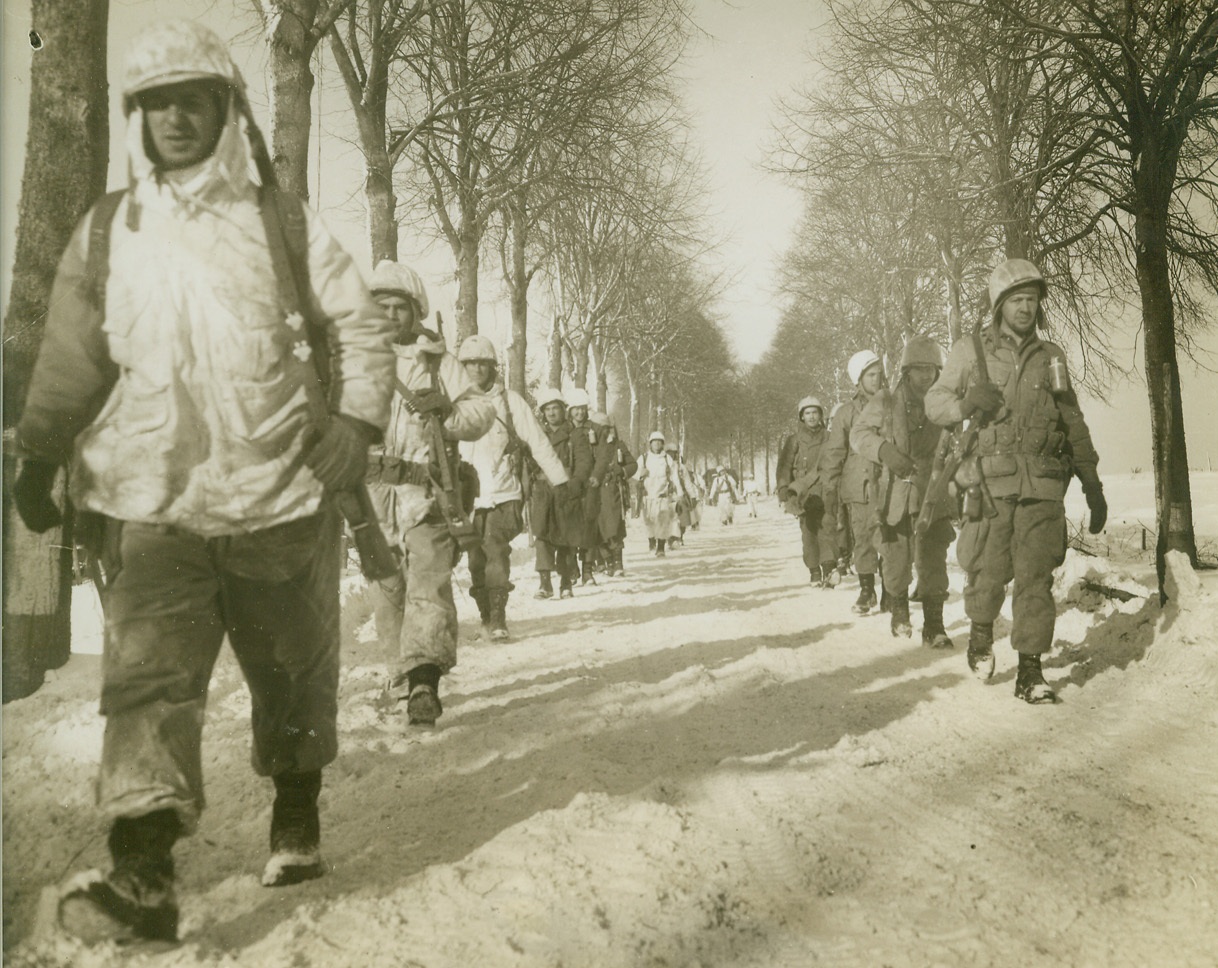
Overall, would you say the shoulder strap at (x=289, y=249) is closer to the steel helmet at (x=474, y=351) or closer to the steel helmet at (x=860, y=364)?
the steel helmet at (x=474, y=351)

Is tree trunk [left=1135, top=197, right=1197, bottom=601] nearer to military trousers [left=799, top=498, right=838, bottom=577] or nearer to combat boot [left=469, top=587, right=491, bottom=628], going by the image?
combat boot [left=469, top=587, right=491, bottom=628]

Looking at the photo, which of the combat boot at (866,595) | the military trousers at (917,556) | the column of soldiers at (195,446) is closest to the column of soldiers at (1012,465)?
the military trousers at (917,556)

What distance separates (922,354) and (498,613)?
3.68 meters

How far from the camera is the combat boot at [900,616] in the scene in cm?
703

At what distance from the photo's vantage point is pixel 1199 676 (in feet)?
14.9

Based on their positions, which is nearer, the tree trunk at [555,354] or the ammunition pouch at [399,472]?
the ammunition pouch at [399,472]

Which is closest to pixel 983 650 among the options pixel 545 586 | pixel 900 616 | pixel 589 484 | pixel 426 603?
→ pixel 900 616

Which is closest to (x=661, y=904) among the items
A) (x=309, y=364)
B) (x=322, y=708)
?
(x=322, y=708)

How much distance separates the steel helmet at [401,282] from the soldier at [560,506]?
5821 millimetres

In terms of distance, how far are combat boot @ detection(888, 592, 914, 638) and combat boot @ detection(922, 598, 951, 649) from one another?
0.42m

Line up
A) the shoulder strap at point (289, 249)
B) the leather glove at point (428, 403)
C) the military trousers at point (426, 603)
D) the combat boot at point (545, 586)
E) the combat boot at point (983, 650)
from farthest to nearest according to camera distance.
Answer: the combat boot at point (545, 586), the combat boot at point (983, 650), the military trousers at point (426, 603), the leather glove at point (428, 403), the shoulder strap at point (289, 249)

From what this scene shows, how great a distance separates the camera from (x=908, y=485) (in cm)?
678

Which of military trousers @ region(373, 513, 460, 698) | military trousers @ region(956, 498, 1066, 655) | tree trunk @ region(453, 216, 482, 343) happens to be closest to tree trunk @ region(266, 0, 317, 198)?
military trousers @ region(373, 513, 460, 698)

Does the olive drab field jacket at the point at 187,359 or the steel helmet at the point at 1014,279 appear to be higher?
the steel helmet at the point at 1014,279
